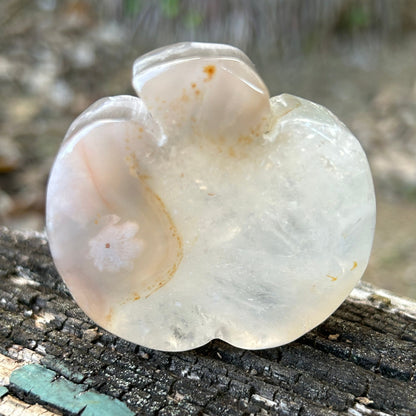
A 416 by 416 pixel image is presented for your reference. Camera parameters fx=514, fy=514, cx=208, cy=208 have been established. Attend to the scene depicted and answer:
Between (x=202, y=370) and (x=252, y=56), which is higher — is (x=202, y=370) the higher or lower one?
the higher one

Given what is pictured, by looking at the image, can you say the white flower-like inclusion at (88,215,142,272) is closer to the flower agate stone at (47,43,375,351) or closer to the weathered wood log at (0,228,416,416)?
the flower agate stone at (47,43,375,351)

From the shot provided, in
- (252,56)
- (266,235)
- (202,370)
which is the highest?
(266,235)

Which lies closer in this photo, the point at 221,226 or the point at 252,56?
the point at 221,226

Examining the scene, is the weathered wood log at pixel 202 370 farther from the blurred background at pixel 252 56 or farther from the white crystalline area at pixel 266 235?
the blurred background at pixel 252 56

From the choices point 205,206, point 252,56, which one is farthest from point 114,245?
point 252,56

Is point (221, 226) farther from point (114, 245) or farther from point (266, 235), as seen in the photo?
point (114, 245)

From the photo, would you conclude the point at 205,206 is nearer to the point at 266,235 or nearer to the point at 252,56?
the point at 266,235
